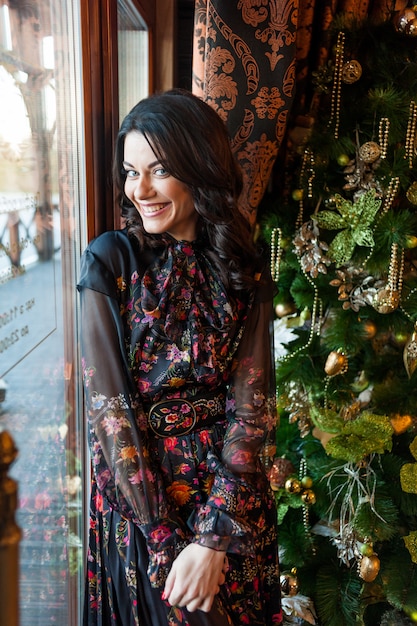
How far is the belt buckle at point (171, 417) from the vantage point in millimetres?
1065

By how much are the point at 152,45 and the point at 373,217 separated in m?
0.92

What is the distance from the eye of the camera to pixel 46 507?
1063mm

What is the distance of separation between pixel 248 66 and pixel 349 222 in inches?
17.9

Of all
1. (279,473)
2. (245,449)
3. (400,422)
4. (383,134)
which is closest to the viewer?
(245,449)

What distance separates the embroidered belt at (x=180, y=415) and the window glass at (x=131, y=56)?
76 cm

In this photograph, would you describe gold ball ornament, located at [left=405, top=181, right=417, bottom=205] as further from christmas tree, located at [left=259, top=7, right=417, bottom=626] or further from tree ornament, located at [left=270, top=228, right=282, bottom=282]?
tree ornament, located at [left=270, top=228, right=282, bottom=282]

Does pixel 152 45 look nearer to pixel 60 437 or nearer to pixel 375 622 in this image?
pixel 60 437

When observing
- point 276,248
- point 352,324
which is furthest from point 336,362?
point 276,248

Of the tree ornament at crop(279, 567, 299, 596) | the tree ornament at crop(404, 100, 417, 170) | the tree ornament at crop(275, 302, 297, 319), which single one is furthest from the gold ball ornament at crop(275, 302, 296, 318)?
the tree ornament at crop(279, 567, 299, 596)

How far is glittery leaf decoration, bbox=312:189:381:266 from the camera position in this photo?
146cm

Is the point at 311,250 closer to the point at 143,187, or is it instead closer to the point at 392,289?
the point at 392,289

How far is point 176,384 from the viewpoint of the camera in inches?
41.7

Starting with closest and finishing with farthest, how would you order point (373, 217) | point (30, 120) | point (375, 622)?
point (30, 120) → point (373, 217) → point (375, 622)

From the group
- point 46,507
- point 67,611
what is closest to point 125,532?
point 46,507
